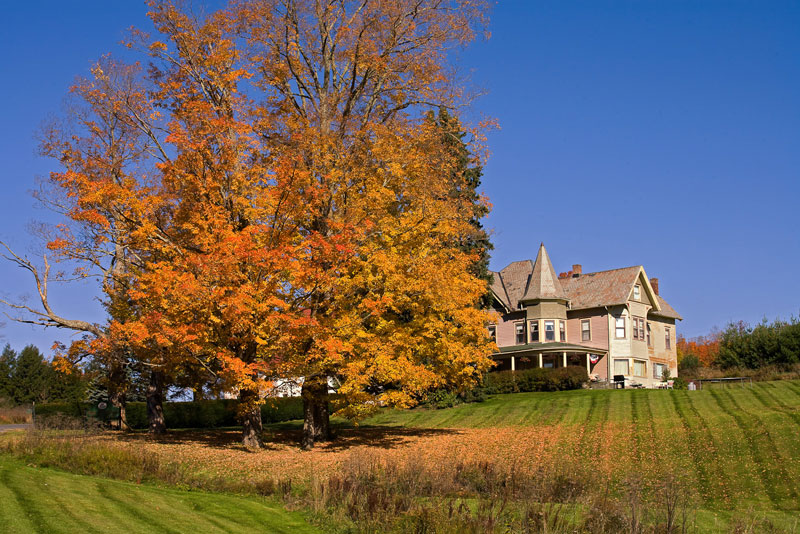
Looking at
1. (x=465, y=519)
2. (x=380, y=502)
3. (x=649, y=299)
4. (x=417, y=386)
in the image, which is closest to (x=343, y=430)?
(x=417, y=386)

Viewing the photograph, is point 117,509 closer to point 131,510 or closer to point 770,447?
point 131,510

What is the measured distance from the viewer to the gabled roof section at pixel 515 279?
51.5 m

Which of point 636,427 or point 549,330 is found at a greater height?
point 549,330

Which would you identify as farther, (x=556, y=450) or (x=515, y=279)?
(x=515, y=279)

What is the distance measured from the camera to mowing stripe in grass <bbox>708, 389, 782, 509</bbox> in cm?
1795

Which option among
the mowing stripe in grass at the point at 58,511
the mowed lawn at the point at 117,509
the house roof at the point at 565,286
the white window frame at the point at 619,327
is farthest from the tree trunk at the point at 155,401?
the white window frame at the point at 619,327

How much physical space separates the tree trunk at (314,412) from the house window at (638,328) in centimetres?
2824

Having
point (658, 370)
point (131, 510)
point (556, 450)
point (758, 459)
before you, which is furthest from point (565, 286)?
point (131, 510)

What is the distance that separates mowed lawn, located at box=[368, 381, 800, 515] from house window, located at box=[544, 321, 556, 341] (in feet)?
30.3

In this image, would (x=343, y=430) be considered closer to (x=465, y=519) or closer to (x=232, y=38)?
(x=232, y=38)

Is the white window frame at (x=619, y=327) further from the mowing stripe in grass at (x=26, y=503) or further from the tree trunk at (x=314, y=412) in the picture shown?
the mowing stripe in grass at (x=26, y=503)

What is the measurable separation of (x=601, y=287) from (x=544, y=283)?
4338mm

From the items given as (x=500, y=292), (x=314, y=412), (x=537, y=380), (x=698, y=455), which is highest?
(x=500, y=292)

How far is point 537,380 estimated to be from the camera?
43750 millimetres
